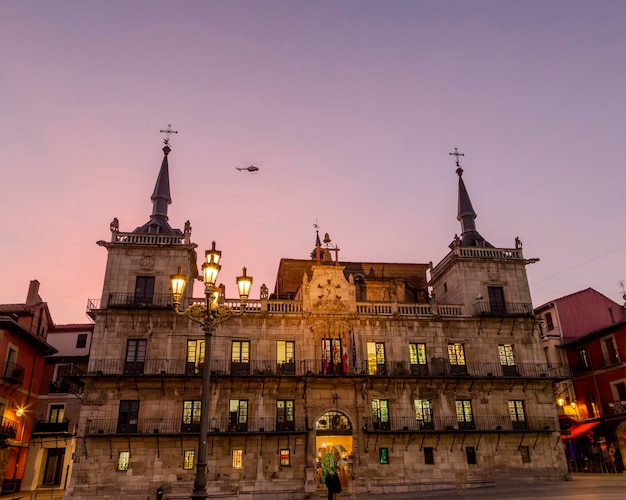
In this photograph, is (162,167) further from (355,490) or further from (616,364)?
(616,364)

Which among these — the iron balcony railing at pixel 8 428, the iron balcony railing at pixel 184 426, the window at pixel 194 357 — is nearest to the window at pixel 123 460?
the iron balcony railing at pixel 184 426

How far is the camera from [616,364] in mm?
38188

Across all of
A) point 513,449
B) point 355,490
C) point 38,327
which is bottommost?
point 355,490

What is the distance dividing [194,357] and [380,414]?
487 inches

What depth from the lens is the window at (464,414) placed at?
Answer: 1294 inches

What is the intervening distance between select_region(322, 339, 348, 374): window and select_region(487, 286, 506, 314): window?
37.6 feet

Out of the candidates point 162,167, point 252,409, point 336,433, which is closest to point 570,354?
point 336,433

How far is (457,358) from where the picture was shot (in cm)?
3475

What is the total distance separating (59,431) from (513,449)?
32519mm

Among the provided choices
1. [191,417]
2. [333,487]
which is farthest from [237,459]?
[333,487]

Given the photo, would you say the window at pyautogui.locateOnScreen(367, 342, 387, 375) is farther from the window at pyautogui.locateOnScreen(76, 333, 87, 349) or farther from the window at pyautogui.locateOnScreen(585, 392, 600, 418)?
the window at pyautogui.locateOnScreen(76, 333, 87, 349)

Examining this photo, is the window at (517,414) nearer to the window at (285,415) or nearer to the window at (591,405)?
the window at (591,405)

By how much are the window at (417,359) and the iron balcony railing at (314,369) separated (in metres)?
0.07

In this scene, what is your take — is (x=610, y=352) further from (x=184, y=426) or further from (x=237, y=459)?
(x=184, y=426)
